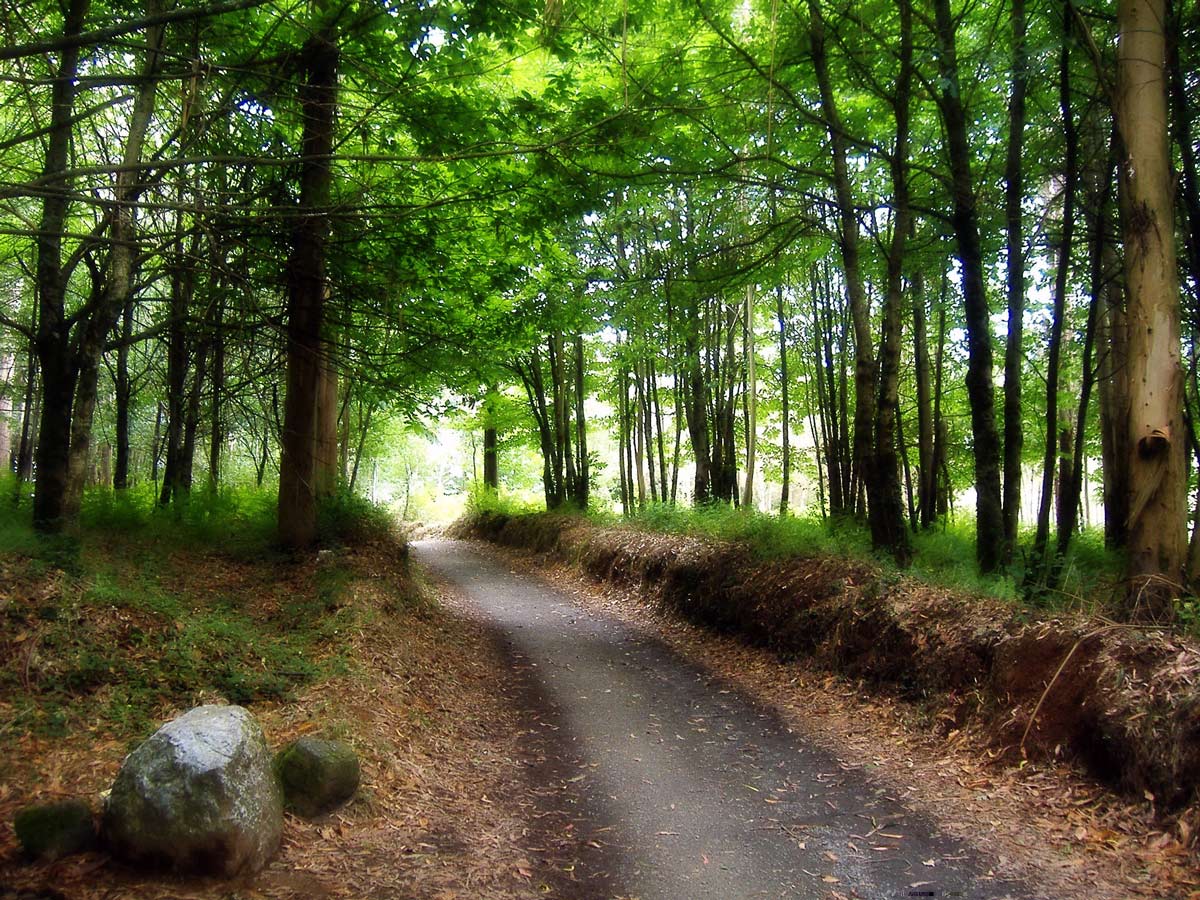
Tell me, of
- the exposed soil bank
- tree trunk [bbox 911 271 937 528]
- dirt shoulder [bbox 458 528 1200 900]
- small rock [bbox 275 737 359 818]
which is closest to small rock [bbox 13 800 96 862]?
small rock [bbox 275 737 359 818]

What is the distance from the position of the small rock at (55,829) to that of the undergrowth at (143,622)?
1.05 meters

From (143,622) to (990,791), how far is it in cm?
650

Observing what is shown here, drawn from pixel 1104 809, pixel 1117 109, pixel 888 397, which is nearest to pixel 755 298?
pixel 888 397

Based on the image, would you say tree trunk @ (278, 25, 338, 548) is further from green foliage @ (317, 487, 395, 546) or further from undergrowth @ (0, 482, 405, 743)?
undergrowth @ (0, 482, 405, 743)

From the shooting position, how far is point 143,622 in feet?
19.5

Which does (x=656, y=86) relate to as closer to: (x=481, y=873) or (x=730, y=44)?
(x=730, y=44)

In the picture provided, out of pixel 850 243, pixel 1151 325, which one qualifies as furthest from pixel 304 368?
pixel 1151 325

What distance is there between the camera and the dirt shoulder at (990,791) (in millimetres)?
3977

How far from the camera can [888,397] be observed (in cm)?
912

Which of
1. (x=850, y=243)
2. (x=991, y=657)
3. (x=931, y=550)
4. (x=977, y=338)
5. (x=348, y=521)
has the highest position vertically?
(x=850, y=243)

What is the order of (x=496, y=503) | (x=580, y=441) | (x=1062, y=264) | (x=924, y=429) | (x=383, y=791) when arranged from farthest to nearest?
1. (x=496, y=503)
2. (x=580, y=441)
3. (x=924, y=429)
4. (x=1062, y=264)
5. (x=383, y=791)

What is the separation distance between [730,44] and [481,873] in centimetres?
843

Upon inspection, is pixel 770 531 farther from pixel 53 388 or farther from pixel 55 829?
pixel 53 388

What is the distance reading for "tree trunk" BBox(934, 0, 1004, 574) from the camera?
316 inches
